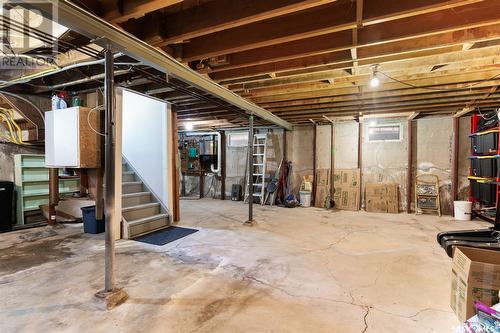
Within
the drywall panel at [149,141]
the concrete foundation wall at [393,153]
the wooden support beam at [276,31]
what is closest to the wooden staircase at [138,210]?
the drywall panel at [149,141]

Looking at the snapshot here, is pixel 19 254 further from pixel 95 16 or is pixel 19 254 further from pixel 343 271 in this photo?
pixel 343 271

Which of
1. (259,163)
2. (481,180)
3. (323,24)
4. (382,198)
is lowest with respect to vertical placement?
(382,198)

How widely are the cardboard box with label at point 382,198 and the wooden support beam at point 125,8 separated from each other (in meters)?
5.88

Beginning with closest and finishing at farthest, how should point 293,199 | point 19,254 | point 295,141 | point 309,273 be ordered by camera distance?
point 309,273
point 19,254
point 293,199
point 295,141

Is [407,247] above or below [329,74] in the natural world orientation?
below

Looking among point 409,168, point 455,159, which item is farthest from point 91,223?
point 455,159

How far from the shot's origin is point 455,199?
18.2 feet

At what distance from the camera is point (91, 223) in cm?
393

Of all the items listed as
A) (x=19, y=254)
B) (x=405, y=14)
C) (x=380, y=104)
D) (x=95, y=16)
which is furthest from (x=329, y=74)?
(x=19, y=254)

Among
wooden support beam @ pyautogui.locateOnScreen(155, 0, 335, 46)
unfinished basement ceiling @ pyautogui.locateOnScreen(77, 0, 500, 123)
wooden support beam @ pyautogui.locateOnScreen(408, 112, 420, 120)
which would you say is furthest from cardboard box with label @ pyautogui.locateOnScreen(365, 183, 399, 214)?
wooden support beam @ pyautogui.locateOnScreen(155, 0, 335, 46)

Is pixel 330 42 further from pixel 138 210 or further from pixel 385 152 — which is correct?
pixel 385 152

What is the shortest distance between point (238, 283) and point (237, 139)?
19.6 feet

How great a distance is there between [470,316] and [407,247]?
71.8 inches

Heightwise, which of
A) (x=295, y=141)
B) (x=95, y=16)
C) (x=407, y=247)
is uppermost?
(x=95, y=16)
